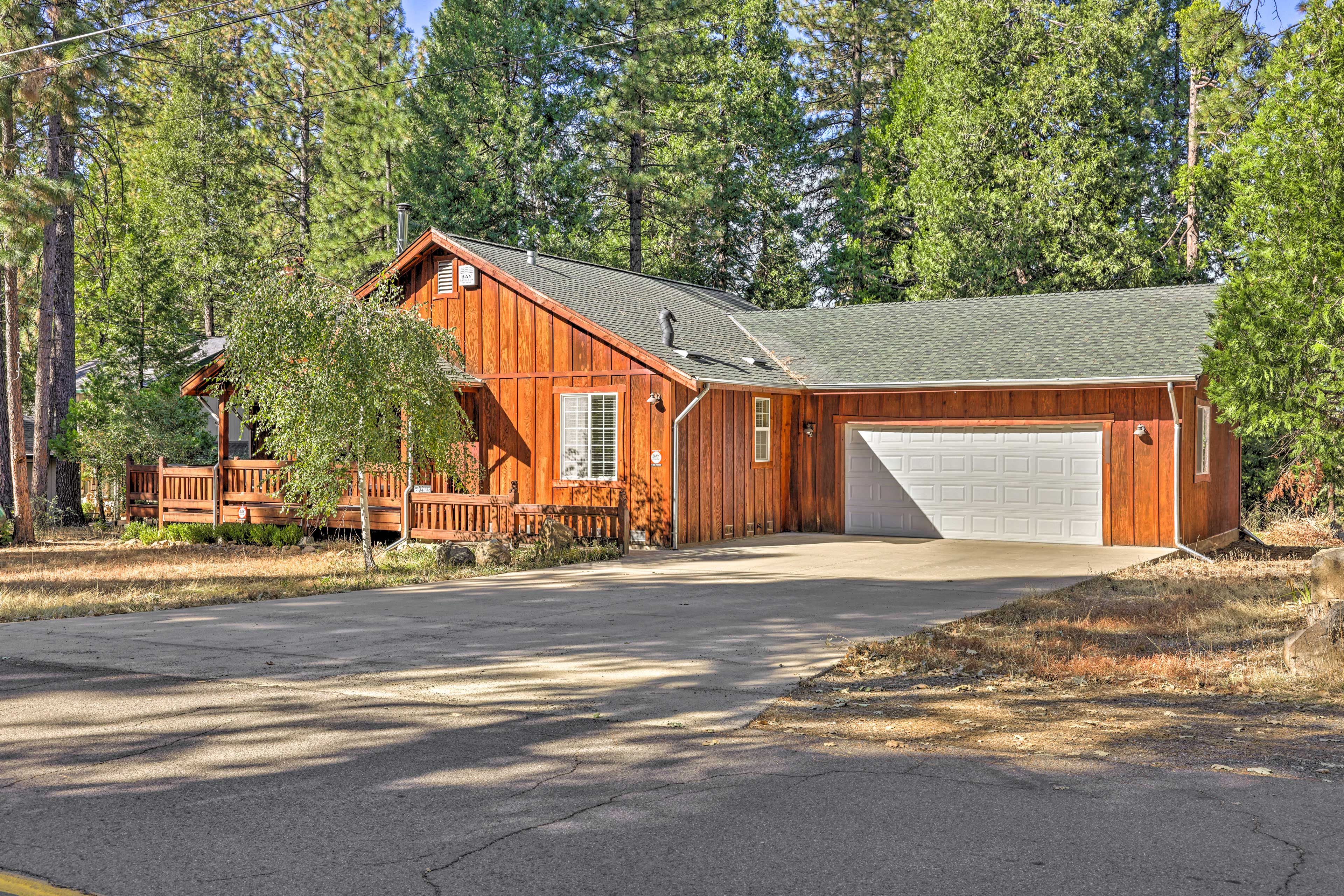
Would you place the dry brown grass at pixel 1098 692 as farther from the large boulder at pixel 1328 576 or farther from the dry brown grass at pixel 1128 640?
the large boulder at pixel 1328 576

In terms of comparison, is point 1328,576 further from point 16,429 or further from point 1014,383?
point 16,429

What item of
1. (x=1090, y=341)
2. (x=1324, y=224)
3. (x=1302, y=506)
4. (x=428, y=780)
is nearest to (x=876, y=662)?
(x=428, y=780)

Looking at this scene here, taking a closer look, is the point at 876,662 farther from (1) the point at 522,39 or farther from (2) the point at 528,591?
(1) the point at 522,39

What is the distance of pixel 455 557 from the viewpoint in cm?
1672

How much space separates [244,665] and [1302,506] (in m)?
22.9

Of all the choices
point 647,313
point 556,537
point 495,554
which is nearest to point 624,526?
point 556,537

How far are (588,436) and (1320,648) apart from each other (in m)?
13.1

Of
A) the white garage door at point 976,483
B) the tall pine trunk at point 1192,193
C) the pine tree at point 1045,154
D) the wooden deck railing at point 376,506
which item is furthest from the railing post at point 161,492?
the tall pine trunk at point 1192,193

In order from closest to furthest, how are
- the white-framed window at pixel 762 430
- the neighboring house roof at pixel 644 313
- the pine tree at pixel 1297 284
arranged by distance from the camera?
the pine tree at pixel 1297 284, the neighboring house roof at pixel 644 313, the white-framed window at pixel 762 430

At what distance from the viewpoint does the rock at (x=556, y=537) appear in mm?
17719

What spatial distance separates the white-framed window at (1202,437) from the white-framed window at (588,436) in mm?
9973

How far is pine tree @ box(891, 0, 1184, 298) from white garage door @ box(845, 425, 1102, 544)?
40.7 ft

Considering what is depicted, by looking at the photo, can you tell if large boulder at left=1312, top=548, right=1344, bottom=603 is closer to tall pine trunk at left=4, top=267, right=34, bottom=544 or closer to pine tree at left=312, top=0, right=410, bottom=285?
tall pine trunk at left=4, top=267, right=34, bottom=544

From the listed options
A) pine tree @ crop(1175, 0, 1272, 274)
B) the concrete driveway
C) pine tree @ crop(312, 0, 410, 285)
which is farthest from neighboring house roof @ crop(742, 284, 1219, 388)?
pine tree @ crop(312, 0, 410, 285)
